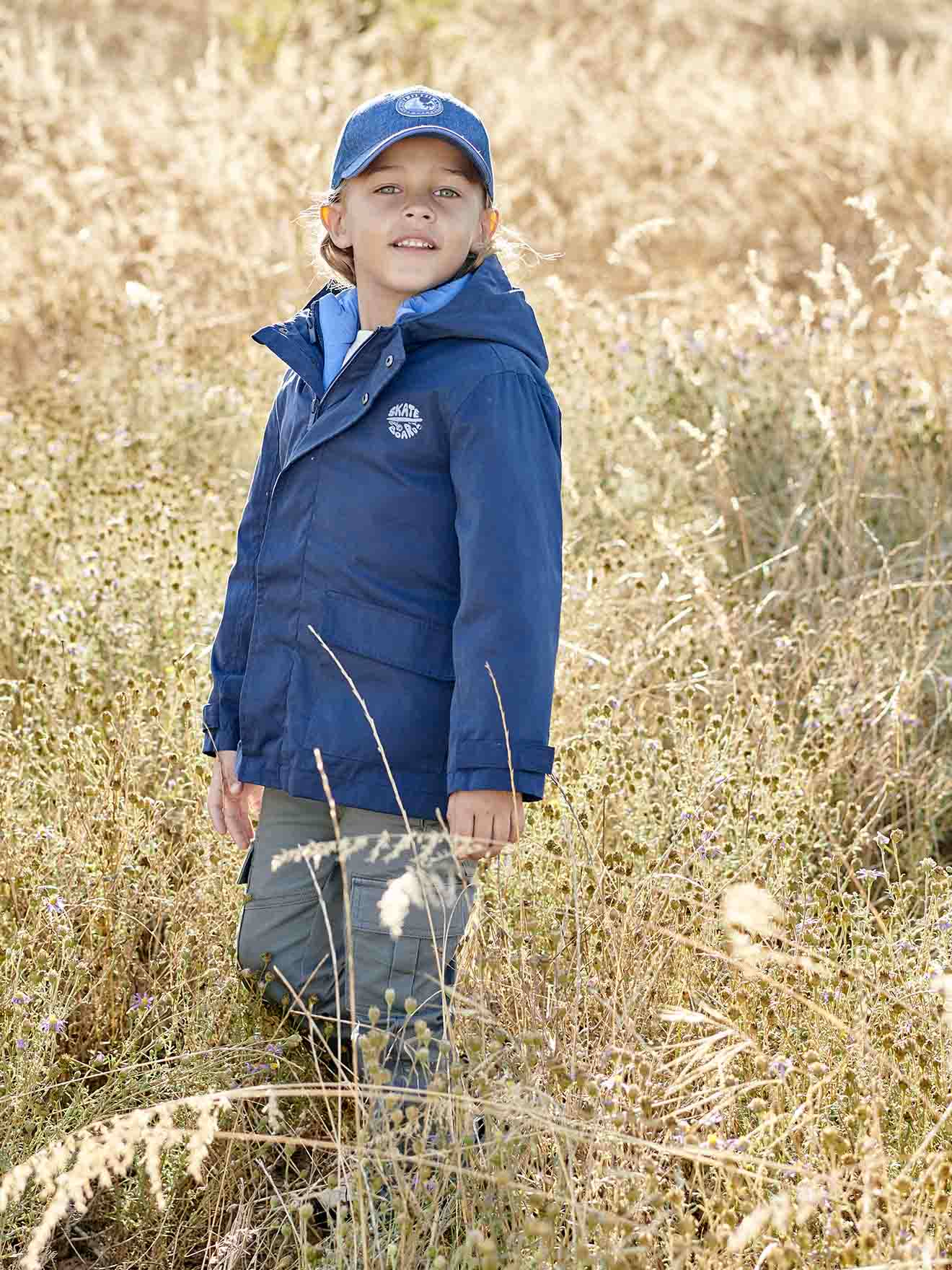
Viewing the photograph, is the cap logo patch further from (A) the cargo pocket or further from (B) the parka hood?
(A) the cargo pocket

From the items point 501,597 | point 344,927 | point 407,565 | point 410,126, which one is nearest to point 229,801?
point 344,927

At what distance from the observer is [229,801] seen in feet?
8.89

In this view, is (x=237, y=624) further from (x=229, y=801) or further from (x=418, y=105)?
(x=418, y=105)

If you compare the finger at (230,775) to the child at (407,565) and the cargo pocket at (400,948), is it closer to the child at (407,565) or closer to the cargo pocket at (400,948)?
the child at (407,565)

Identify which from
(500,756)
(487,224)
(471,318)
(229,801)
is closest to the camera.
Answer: (500,756)

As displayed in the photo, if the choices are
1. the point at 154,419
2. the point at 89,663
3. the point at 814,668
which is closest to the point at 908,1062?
the point at 814,668

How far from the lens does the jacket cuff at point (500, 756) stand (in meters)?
2.21

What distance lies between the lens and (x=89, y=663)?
137 inches

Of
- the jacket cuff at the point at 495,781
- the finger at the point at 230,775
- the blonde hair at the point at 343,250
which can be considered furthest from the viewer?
the finger at the point at 230,775

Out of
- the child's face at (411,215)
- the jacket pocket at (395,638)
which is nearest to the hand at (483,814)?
the jacket pocket at (395,638)

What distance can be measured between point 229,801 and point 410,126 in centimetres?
128

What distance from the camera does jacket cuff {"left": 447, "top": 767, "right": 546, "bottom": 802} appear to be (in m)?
2.21

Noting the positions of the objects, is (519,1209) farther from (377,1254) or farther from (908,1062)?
(908,1062)

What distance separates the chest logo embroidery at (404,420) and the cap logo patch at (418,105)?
1.65 ft
